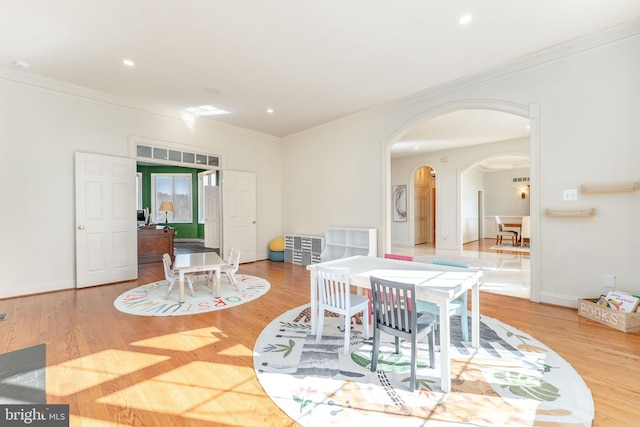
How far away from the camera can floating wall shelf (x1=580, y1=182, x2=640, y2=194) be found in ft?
9.94

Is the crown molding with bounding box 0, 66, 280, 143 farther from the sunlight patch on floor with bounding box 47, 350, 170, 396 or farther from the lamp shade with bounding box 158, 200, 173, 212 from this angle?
the sunlight patch on floor with bounding box 47, 350, 170, 396

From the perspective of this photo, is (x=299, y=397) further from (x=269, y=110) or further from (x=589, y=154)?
(x=269, y=110)

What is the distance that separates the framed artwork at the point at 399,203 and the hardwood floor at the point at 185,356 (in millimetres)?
5747

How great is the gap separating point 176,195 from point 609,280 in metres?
11.2

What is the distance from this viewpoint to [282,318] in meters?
3.26

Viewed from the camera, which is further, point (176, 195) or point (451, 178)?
point (176, 195)

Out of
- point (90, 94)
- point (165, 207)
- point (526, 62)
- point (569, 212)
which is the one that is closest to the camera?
point (569, 212)

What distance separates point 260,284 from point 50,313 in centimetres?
264

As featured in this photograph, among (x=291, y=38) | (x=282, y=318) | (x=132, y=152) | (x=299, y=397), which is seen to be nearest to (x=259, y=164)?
(x=132, y=152)

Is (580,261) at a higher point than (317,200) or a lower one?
lower

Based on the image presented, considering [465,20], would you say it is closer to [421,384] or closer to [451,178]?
[421,384]

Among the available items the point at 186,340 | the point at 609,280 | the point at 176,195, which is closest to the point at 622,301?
the point at 609,280

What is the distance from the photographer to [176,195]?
1022 centimetres

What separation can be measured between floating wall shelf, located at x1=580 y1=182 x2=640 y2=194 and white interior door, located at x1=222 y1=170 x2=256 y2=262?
591 cm
